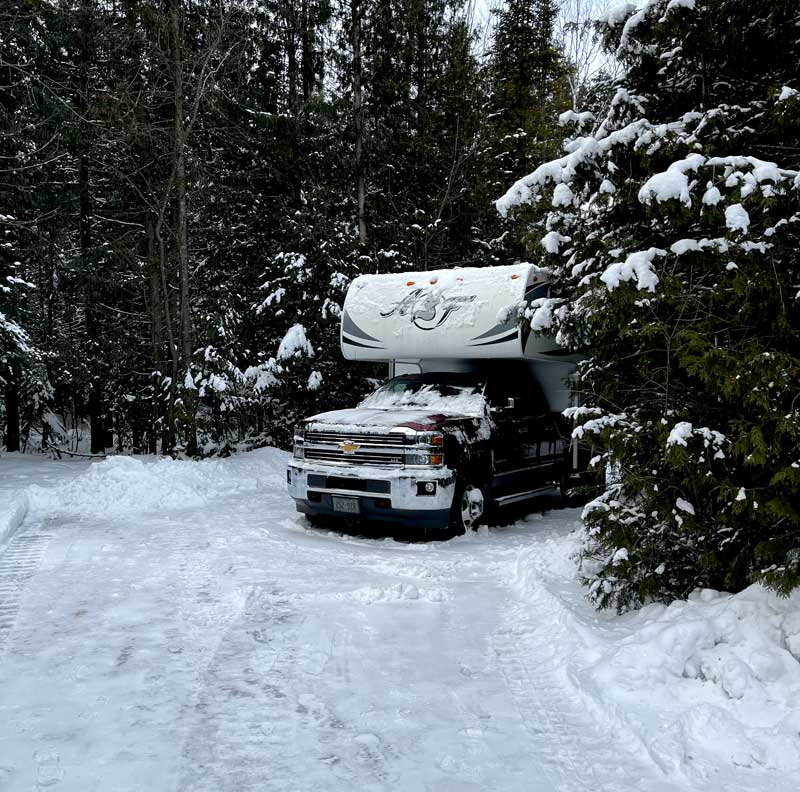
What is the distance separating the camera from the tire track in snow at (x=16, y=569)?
572 cm

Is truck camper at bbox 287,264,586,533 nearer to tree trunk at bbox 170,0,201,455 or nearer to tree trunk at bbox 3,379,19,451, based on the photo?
tree trunk at bbox 170,0,201,455

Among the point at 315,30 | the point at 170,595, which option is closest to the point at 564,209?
the point at 170,595

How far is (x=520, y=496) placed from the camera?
9.96m

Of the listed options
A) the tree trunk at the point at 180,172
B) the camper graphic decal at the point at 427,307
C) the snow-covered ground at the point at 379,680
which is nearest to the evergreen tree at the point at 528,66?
the tree trunk at the point at 180,172

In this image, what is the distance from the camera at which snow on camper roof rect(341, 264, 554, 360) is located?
9602 mm

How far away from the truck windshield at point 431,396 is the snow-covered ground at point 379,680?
2413 millimetres

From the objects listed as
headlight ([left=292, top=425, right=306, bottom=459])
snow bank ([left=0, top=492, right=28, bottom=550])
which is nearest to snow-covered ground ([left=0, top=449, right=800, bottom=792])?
snow bank ([left=0, top=492, right=28, bottom=550])

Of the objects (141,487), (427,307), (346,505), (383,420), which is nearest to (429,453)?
(383,420)

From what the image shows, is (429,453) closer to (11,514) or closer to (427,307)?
(427,307)

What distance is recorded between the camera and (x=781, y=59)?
16.6 feet

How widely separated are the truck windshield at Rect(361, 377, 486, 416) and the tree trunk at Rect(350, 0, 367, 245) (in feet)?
32.4

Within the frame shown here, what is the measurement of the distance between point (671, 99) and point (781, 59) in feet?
2.44

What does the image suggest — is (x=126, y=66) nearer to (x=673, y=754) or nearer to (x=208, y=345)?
(x=208, y=345)

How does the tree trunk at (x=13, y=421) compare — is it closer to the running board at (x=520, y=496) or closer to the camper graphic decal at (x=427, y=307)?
the camper graphic decal at (x=427, y=307)
